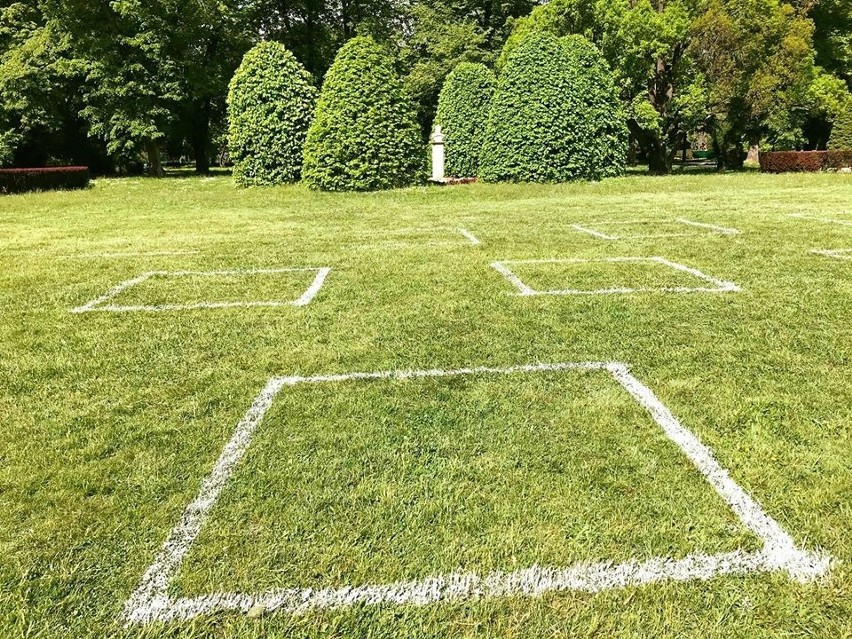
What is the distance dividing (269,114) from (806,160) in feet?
72.3

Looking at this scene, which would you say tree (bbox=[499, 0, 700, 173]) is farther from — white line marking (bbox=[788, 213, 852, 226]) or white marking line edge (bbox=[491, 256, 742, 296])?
white marking line edge (bbox=[491, 256, 742, 296])

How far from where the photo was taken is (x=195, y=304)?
17.3 ft

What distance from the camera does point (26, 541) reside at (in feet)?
6.88

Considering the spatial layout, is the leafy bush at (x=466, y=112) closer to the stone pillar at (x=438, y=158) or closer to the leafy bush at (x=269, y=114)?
the stone pillar at (x=438, y=158)

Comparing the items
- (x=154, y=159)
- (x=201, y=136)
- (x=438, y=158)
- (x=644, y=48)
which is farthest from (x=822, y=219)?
(x=201, y=136)

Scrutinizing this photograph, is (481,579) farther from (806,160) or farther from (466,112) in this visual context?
(806,160)

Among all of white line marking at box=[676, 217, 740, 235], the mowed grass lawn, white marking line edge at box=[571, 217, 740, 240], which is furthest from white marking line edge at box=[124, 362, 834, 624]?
white line marking at box=[676, 217, 740, 235]

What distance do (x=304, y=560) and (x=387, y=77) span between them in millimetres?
16469

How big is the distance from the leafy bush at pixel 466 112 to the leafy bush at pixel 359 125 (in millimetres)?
4825

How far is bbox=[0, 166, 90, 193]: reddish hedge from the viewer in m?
19.7

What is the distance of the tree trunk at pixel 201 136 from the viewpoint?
3453 centimetres

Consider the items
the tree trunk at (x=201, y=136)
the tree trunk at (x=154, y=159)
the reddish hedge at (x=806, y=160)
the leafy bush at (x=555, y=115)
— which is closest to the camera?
the leafy bush at (x=555, y=115)

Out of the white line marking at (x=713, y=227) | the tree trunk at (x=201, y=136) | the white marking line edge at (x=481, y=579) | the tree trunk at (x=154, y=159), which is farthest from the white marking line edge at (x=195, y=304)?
the tree trunk at (x=201, y=136)

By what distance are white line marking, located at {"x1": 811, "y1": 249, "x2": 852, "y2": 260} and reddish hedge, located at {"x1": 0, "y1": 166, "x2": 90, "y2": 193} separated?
2296 centimetres
